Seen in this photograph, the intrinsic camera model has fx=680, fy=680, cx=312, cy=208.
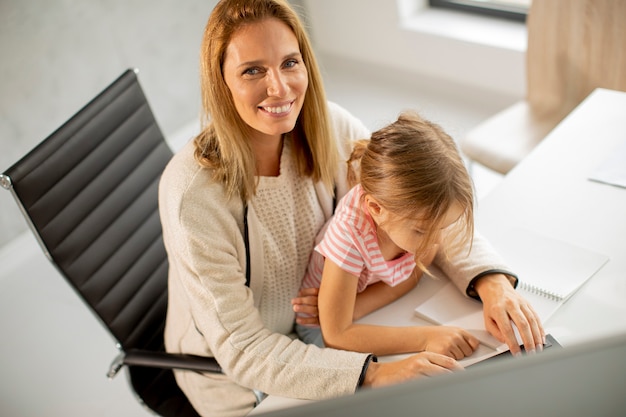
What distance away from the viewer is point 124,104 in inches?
61.3

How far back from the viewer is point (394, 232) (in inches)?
47.3

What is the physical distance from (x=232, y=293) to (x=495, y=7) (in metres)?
2.49

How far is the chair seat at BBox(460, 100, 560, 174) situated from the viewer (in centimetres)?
217

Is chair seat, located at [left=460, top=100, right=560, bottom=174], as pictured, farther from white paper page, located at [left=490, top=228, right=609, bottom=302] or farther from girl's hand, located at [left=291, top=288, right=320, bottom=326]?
girl's hand, located at [left=291, top=288, right=320, bottom=326]

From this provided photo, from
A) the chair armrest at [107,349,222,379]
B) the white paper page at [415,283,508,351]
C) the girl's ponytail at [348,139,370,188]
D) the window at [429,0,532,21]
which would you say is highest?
the girl's ponytail at [348,139,370,188]

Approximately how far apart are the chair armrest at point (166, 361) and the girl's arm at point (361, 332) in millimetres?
261

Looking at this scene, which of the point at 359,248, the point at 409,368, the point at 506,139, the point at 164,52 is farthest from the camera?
the point at 164,52

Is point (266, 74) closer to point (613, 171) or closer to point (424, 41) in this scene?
point (613, 171)

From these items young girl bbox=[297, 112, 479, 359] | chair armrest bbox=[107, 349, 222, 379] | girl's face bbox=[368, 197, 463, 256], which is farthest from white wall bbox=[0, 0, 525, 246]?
girl's face bbox=[368, 197, 463, 256]

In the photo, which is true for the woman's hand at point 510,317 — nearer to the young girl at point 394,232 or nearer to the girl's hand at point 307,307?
the young girl at point 394,232

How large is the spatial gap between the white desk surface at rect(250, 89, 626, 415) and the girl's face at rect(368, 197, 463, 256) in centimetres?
16

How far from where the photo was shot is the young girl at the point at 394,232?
1152 millimetres

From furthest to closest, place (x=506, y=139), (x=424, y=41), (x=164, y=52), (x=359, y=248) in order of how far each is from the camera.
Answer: (x=424, y=41), (x=164, y=52), (x=506, y=139), (x=359, y=248)

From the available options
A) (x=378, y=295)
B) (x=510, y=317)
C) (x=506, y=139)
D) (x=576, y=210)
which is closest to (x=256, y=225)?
(x=378, y=295)
